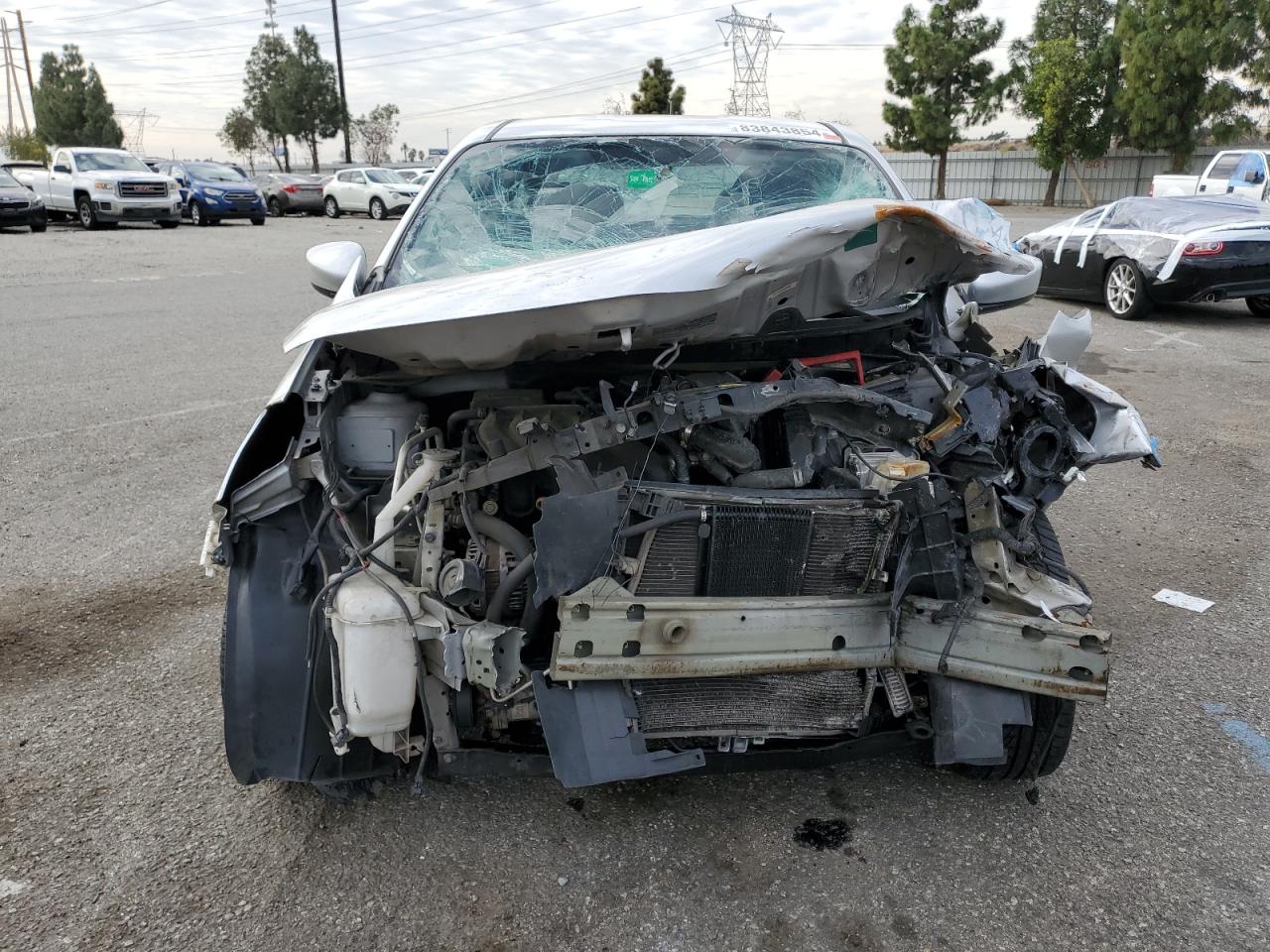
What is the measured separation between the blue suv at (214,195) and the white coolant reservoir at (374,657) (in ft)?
77.6

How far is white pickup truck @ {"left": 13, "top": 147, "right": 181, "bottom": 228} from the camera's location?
2022 cm

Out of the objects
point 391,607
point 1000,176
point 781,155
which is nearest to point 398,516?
point 391,607

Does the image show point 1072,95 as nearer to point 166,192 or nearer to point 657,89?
point 657,89

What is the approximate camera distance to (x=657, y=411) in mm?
2270

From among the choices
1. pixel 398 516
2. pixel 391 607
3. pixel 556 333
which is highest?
pixel 556 333

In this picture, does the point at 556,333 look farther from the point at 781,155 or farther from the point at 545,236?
the point at 781,155

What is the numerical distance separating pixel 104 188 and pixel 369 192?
731 centimetres

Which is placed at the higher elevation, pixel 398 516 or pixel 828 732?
pixel 398 516

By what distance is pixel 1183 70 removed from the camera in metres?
30.6

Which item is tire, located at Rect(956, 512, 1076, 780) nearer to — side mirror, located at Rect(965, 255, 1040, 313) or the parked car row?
side mirror, located at Rect(965, 255, 1040, 313)

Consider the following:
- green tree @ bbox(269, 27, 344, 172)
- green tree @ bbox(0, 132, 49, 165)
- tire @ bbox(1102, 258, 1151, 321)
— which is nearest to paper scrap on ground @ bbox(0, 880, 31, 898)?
tire @ bbox(1102, 258, 1151, 321)

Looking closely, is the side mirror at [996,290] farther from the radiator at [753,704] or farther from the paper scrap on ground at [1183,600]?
the radiator at [753,704]

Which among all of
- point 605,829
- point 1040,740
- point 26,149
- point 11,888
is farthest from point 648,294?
point 26,149

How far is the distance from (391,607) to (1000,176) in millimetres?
40405
